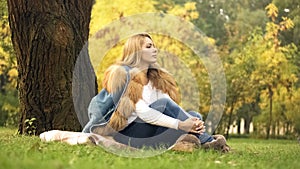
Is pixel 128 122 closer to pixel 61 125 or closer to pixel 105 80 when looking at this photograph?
pixel 105 80

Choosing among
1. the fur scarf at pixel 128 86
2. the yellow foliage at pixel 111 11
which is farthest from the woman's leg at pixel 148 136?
the yellow foliage at pixel 111 11

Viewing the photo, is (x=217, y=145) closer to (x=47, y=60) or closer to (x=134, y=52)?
(x=134, y=52)

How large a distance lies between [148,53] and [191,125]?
0.85 meters

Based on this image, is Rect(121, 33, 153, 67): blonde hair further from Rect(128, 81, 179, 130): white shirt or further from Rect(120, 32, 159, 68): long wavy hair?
Rect(128, 81, 179, 130): white shirt

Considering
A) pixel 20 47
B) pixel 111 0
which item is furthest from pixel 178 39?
pixel 20 47

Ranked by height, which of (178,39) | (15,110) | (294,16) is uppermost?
(294,16)

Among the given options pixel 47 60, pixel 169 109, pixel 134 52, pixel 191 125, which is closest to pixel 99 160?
pixel 191 125

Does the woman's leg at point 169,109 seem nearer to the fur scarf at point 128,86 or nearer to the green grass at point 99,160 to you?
the fur scarf at point 128,86

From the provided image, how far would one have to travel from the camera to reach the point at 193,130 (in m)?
5.60

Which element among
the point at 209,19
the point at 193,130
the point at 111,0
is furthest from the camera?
the point at 209,19

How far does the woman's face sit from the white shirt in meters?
0.24

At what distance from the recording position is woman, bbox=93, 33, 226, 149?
560 centimetres

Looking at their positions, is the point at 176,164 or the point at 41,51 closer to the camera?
the point at 176,164

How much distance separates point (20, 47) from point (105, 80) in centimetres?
221
